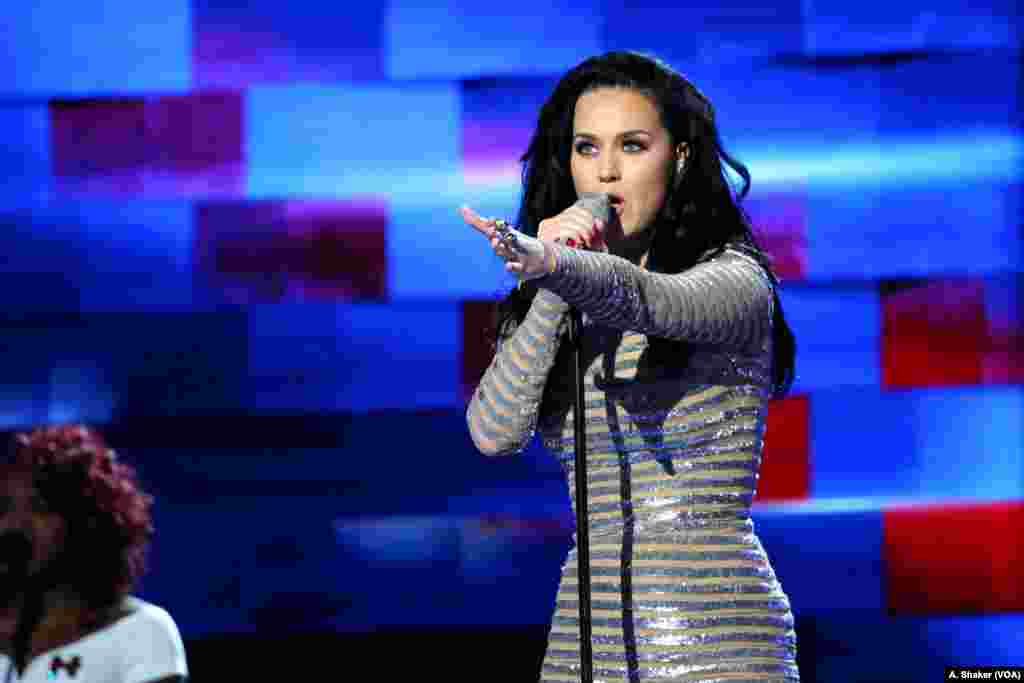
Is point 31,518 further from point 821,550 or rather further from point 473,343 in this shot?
point 821,550

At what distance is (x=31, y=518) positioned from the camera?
186 centimetres

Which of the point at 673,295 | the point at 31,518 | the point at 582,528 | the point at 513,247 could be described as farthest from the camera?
the point at 31,518

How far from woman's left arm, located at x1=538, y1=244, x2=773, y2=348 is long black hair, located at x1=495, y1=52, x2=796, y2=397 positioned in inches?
2.2

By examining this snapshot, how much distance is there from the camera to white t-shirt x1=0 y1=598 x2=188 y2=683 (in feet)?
6.26

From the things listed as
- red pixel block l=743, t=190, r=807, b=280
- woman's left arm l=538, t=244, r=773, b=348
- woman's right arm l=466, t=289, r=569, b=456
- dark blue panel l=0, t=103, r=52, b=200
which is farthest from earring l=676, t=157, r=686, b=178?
dark blue panel l=0, t=103, r=52, b=200

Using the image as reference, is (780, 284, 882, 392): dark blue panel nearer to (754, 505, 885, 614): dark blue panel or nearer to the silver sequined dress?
(754, 505, 885, 614): dark blue panel

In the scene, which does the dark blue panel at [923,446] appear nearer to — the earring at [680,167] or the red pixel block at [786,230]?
the red pixel block at [786,230]

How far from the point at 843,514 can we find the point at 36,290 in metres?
1.59

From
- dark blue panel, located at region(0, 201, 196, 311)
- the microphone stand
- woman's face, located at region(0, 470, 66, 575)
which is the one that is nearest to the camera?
the microphone stand

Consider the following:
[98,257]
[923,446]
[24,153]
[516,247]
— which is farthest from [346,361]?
[516,247]

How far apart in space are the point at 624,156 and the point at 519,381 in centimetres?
31

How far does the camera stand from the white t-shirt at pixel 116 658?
6.26 feet

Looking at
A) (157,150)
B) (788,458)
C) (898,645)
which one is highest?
(157,150)

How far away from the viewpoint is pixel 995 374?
2.96 m
